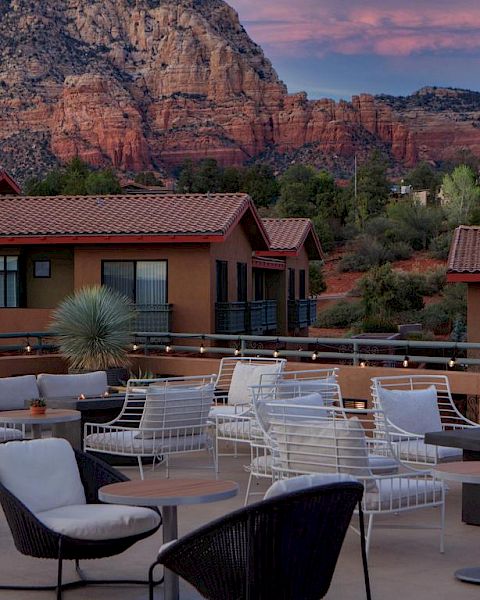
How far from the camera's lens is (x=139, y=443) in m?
10.8

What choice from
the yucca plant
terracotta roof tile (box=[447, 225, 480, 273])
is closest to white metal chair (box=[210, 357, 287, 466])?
the yucca plant

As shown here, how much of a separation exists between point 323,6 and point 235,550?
99.2 metres

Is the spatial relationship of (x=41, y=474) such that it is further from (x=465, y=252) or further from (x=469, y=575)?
(x=465, y=252)

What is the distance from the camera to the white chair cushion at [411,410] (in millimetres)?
10234

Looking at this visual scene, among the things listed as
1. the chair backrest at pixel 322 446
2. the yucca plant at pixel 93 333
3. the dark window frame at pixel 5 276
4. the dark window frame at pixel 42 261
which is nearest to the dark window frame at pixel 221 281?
the dark window frame at pixel 42 261

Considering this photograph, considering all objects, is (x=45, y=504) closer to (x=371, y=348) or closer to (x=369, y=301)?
(x=371, y=348)

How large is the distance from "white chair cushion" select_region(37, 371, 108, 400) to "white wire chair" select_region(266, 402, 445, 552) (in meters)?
4.77

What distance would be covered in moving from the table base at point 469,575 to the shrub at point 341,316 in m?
43.1

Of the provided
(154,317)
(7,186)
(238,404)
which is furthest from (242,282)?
(238,404)

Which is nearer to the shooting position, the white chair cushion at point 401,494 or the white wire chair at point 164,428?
the white chair cushion at point 401,494

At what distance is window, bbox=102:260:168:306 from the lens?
26.9 metres

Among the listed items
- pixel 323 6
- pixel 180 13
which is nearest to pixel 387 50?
pixel 323 6

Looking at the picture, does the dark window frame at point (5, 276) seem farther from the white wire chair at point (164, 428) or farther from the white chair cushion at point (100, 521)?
the white chair cushion at point (100, 521)

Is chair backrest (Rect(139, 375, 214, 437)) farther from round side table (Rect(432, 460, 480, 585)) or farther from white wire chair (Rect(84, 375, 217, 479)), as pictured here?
round side table (Rect(432, 460, 480, 585))
